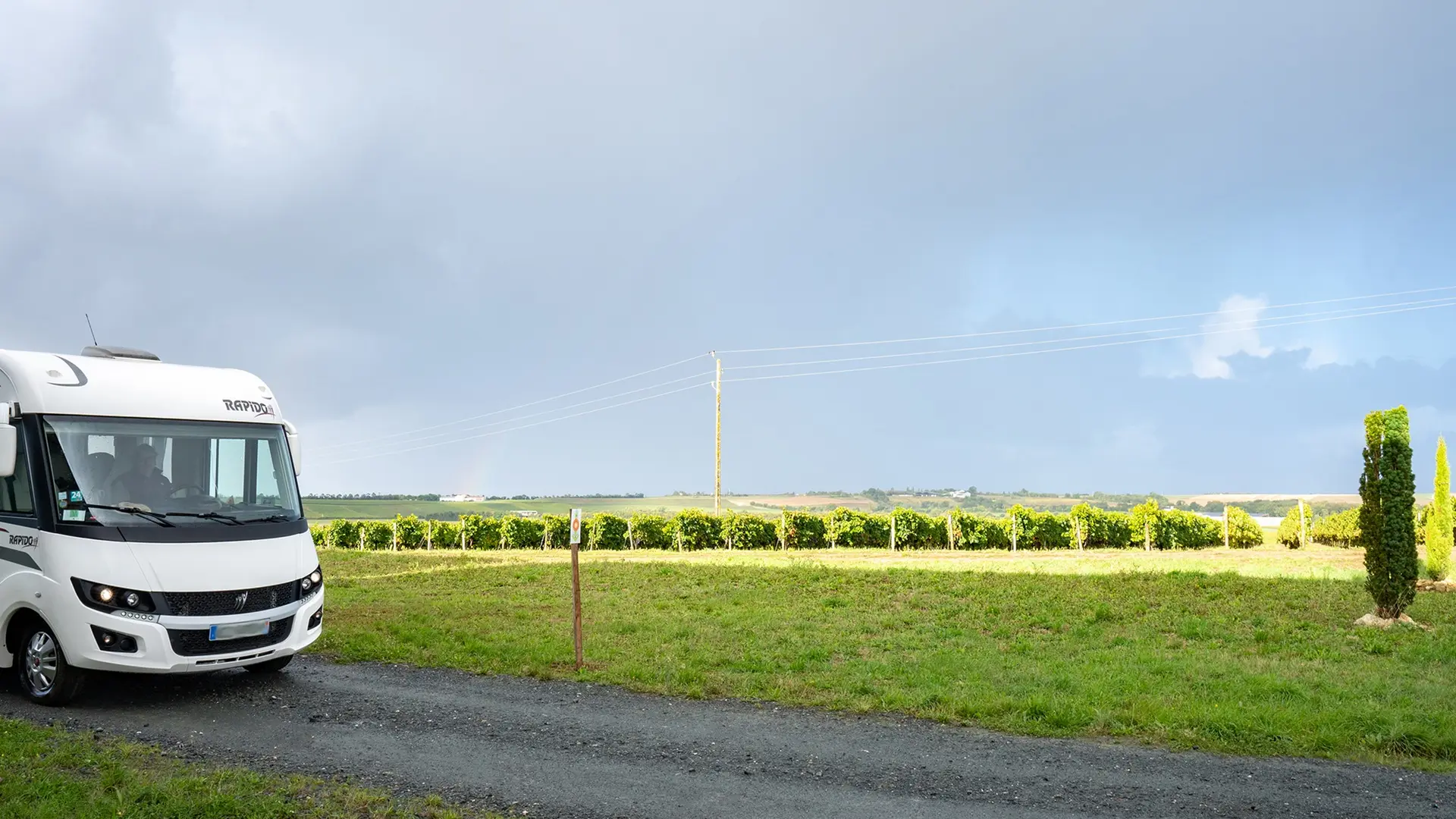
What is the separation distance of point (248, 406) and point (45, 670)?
10.0 ft

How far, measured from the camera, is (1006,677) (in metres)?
9.56

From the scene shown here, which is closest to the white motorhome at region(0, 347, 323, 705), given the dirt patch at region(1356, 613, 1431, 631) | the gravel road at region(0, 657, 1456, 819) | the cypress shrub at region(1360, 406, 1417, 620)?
the gravel road at region(0, 657, 1456, 819)

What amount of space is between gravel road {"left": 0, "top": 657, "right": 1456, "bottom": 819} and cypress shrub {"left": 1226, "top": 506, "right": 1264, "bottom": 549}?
29.8m

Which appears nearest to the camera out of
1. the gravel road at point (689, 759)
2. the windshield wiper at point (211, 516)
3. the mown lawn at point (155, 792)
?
the mown lawn at point (155, 792)

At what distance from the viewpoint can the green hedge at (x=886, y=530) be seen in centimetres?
3256

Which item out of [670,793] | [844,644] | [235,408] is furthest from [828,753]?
[235,408]

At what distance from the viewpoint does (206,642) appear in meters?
8.27

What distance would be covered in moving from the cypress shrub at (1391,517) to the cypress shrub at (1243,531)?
21.6 m

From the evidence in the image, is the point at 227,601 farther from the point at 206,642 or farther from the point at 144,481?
the point at 144,481

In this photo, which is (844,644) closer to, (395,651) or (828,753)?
(828,753)

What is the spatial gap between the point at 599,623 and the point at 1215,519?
28.5m

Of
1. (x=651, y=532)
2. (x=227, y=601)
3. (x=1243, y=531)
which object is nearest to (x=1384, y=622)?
(x=227, y=601)

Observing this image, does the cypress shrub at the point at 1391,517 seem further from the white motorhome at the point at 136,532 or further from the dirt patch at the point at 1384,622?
the white motorhome at the point at 136,532

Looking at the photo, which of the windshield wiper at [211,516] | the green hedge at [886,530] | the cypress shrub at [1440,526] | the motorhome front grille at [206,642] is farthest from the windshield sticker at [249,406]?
the green hedge at [886,530]
